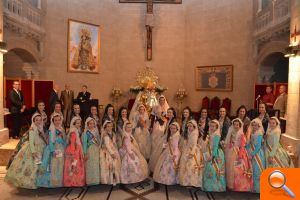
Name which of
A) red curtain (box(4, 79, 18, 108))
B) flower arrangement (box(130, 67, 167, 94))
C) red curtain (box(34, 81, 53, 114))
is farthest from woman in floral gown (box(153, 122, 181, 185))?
flower arrangement (box(130, 67, 167, 94))

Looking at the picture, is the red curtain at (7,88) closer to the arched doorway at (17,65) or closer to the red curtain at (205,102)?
the arched doorway at (17,65)

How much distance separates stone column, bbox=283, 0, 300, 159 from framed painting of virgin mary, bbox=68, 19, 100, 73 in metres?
7.76

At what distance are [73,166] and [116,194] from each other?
0.92 m

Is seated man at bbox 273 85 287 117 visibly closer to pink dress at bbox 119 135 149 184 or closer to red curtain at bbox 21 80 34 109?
pink dress at bbox 119 135 149 184

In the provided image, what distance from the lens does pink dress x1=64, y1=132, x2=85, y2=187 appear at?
4629 millimetres

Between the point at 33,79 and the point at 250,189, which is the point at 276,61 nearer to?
the point at 250,189

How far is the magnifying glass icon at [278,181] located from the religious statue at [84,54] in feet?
33.8

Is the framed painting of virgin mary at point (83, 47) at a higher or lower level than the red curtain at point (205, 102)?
higher

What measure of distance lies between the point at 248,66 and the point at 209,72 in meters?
1.78

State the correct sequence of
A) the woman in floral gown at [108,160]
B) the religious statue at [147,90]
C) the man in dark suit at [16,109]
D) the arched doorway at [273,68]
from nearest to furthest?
the woman in floral gown at [108,160] → the man in dark suit at [16,109] → the arched doorway at [273,68] → the religious statue at [147,90]

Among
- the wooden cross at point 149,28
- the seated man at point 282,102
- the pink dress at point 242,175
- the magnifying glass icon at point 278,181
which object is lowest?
the pink dress at point 242,175

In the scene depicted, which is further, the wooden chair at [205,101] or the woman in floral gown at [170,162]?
the wooden chair at [205,101]

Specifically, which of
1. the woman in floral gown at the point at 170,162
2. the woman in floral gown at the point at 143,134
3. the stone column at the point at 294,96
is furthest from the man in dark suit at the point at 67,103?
the stone column at the point at 294,96

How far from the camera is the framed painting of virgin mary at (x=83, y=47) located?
420 inches
